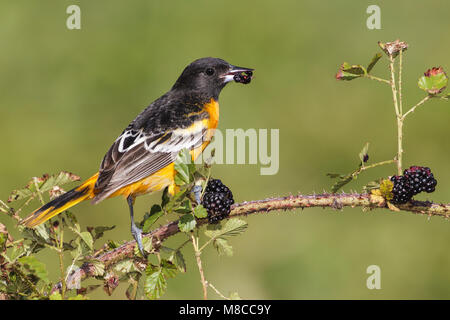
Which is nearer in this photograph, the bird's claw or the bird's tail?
the bird's claw

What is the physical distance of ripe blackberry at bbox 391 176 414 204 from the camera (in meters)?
2.59

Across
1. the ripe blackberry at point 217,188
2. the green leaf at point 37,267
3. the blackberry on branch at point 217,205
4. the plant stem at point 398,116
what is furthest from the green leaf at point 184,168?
the plant stem at point 398,116

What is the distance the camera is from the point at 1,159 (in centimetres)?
650

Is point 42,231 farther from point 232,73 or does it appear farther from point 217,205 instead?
point 232,73

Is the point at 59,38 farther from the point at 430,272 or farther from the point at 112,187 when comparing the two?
the point at 430,272

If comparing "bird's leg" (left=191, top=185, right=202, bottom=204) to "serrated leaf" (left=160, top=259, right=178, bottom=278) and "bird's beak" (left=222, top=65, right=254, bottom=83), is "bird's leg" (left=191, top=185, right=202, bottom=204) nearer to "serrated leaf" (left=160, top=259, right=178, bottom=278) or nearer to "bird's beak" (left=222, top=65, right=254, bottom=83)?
"serrated leaf" (left=160, top=259, right=178, bottom=278)

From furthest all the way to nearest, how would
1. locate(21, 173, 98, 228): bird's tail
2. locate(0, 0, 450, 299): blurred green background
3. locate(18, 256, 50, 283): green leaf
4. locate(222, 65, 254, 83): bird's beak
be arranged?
locate(0, 0, 450, 299): blurred green background
locate(222, 65, 254, 83): bird's beak
locate(21, 173, 98, 228): bird's tail
locate(18, 256, 50, 283): green leaf

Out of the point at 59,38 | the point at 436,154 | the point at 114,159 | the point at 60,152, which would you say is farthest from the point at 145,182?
the point at 59,38

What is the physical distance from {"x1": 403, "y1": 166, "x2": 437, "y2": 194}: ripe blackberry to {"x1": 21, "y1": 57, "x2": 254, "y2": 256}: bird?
1429 millimetres

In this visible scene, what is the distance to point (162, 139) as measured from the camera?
13.5 ft

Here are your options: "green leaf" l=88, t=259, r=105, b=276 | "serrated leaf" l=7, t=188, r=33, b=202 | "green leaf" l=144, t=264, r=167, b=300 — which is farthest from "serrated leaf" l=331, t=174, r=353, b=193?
"serrated leaf" l=7, t=188, r=33, b=202

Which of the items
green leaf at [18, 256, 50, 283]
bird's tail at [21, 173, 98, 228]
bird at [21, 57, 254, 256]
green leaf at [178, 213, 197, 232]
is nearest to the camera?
green leaf at [18, 256, 50, 283]

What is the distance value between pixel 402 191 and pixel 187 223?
882 mm

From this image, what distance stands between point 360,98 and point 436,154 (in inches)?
43.9
